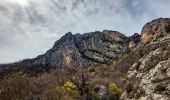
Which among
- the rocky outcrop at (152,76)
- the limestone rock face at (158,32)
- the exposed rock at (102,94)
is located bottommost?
the exposed rock at (102,94)

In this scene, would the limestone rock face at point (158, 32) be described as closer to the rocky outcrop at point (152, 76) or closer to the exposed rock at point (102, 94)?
the rocky outcrop at point (152, 76)

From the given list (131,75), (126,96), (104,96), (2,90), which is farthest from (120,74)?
(2,90)

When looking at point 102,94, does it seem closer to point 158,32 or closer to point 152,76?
point 152,76

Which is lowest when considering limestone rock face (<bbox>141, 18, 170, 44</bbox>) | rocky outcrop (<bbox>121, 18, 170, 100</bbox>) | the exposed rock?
the exposed rock

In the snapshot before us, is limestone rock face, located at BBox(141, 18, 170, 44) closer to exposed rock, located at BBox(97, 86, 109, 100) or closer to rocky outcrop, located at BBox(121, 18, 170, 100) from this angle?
rocky outcrop, located at BBox(121, 18, 170, 100)

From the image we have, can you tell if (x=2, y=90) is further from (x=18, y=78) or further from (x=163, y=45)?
(x=163, y=45)

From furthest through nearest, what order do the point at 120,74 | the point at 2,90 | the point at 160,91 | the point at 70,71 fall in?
the point at 120,74 < the point at 70,71 < the point at 2,90 < the point at 160,91

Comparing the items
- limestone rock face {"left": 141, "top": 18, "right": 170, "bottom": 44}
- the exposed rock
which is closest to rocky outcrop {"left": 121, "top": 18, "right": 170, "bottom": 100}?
limestone rock face {"left": 141, "top": 18, "right": 170, "bottom": 44}

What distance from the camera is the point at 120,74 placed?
A: 148 m

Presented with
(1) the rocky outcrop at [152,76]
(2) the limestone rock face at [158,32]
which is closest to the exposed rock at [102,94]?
(1) the rocky outcrop at [152,76]

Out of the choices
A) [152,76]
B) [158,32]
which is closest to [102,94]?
[152,76]

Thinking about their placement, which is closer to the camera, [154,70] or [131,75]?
[154,70]

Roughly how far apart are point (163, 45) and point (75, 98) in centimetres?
2821

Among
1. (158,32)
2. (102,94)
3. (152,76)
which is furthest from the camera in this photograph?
(158,32)
